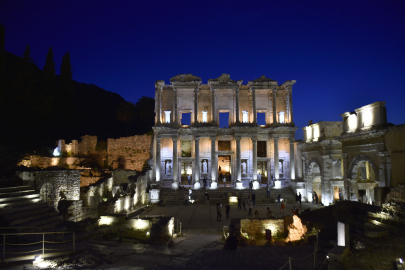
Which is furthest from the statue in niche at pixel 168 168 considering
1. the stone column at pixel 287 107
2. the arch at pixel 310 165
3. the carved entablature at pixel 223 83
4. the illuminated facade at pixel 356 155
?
the arch at pixel 310 165

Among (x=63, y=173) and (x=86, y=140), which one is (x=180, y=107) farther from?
(x=63, y=173)

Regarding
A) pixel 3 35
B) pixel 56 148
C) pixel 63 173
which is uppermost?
pixel 3 35

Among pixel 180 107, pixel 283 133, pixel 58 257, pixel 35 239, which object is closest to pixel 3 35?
pixel 180 107

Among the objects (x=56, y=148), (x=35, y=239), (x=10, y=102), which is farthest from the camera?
(x=56, y=148)

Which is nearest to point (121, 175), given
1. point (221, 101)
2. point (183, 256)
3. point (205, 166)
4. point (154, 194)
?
point (154, 194)

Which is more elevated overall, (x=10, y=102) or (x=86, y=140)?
(x=10, y=102)

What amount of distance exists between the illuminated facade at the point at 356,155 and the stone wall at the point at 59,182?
61.3 feet

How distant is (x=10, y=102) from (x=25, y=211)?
45.2ft

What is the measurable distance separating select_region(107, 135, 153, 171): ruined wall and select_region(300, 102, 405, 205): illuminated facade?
18.3 meters

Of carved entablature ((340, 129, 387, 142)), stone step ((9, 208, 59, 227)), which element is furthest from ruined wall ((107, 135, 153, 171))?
carved entablature ((340, 129, 387, 142))

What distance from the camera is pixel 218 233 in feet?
50.0

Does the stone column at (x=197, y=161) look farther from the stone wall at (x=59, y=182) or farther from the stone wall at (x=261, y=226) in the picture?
the stone wall at (x=261, y=226)

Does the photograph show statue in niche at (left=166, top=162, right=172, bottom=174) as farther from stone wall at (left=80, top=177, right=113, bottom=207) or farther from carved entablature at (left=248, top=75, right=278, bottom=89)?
carved entablature at (left=248, top=75, right=278, bottom=89)

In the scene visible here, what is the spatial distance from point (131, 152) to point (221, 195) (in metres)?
14.2
